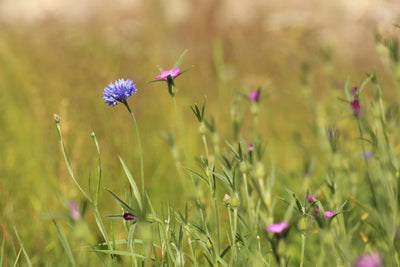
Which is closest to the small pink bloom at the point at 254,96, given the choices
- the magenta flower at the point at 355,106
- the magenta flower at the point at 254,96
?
the magenta flower at the point at 254,96

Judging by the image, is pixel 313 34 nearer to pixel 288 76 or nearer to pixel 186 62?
pixel 288 76

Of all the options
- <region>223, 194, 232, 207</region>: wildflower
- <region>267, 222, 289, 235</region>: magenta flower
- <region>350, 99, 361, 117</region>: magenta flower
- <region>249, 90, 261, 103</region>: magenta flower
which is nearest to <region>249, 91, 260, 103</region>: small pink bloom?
<region>249, 90, 261, 103</region>: magenta flower

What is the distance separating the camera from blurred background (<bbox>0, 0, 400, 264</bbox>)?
5.08 feet

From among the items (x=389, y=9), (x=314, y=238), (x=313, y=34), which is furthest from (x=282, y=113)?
(x=314, y=238)

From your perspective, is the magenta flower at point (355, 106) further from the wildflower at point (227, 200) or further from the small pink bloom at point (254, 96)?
the wildflower at point (227, 200)

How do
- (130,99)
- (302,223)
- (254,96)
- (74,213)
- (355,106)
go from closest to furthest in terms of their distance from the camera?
(74,213) → (302,223) → (355,106) → (254,96) → (130,99)

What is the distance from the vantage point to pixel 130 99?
2312 mm

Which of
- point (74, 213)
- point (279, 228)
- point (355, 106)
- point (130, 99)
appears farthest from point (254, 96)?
point (130, 99)

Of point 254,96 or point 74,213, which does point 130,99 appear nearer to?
point 254,96

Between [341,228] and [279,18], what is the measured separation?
74.8 inches

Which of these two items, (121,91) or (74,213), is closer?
(74,213)

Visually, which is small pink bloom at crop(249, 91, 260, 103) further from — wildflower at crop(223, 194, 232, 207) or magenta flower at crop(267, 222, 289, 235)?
magenta flower at crop(267, 222, 289, 235)

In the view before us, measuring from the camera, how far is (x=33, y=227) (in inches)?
57.5

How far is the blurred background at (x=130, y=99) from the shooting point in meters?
1.55
